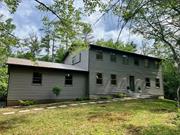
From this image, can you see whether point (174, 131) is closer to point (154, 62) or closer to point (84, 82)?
point (84, 82)

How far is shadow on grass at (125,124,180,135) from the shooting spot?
7.96 meters

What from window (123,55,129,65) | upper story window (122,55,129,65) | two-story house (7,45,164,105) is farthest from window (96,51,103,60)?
window (123,55,129,65)

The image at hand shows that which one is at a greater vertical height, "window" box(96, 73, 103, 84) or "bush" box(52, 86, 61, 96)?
"window" box(96, 73, 103, 84)

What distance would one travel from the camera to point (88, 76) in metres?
21.8

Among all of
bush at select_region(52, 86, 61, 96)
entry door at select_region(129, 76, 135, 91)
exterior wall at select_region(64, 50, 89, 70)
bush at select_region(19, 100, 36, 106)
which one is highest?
exterior wall at select_region(64, 50, 89, 70)

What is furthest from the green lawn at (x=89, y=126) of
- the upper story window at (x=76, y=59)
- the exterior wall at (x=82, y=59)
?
the upper story window at (x=76, y=59)

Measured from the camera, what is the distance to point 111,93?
23.0 metres

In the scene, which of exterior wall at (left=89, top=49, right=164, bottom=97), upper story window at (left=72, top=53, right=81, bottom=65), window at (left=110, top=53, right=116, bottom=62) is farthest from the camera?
upper story window at (left=72, top=53, right=81, bottom=65)

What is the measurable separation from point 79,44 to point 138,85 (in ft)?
43.2

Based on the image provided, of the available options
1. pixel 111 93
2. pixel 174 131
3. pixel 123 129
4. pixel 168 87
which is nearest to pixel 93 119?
pixel 123 129

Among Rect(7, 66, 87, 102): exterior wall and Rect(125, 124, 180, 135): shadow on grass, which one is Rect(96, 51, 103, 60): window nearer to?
Rect(7, 66, 87, 102): exterior wall

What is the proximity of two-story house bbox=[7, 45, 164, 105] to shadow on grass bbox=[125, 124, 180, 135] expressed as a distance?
401 inches

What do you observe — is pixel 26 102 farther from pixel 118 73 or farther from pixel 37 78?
pixel 118 73

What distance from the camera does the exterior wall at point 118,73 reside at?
2204cm
